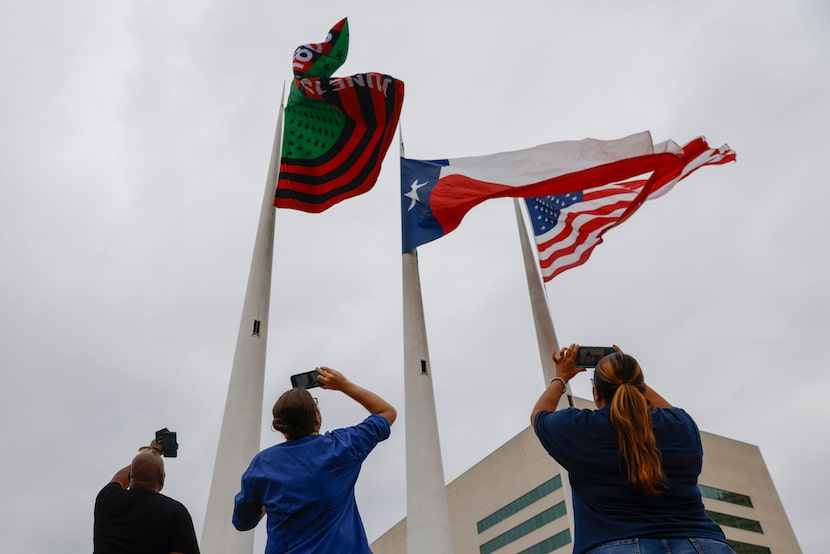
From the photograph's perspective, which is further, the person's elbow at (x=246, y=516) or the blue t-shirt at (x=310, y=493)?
the person's elbow at (x=246, y=516)

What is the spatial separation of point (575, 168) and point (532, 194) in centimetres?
104

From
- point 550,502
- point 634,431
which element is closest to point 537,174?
point 634,431

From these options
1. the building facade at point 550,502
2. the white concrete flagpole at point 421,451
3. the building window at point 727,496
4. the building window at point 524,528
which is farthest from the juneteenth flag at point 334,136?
the building window at point 727,496

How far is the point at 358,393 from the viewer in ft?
14.2

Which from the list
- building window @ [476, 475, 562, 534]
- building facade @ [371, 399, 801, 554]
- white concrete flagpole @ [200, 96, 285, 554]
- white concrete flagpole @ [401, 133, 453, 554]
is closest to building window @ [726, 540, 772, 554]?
building facade @ [371, 399, 801, 554]

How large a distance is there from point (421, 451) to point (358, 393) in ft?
30.8

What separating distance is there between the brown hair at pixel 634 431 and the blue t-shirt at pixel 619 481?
65 millimetres

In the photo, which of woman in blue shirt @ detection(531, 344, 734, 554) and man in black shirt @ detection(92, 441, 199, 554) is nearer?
woman in blue shirt @ detection(531, 344, 734, 554)

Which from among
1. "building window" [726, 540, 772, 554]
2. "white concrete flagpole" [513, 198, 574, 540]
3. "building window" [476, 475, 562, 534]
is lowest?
"white concrete flagpole" [513, 198, 574, 540]

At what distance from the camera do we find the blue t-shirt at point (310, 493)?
3.68 meters

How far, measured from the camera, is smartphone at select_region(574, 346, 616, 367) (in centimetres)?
491

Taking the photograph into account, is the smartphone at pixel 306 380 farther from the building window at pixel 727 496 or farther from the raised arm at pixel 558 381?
the building window at pixel 727 496

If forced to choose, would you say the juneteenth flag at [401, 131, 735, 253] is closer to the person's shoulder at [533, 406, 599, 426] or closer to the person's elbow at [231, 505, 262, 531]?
the person's shoulder at [533, 406, 599, 426]

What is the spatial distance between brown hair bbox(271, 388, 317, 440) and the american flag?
12.1 metres
